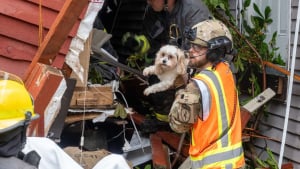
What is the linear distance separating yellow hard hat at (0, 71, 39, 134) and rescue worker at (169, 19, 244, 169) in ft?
4.42

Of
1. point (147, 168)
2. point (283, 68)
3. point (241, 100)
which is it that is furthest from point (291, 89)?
point (147, 168)

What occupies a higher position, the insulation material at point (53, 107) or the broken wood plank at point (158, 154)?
the insulation material at point (53, 107)

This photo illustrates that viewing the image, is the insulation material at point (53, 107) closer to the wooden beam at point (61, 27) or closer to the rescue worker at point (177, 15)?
the wooden beam at point (61, 27)

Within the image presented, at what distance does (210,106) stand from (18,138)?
156 cm

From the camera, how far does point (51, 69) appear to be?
3.82 metres

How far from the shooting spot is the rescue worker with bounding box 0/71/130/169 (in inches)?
97.9

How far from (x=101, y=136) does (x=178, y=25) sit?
1385 mm

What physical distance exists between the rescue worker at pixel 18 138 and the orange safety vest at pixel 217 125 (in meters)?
1.04

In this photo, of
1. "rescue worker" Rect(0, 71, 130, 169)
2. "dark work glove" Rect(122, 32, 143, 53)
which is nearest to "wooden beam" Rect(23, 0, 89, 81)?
"rescue worker" Rect(0, 71, 130, 169)

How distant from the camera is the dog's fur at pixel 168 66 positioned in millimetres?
4848

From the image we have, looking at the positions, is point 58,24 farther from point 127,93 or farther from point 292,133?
point 292,133

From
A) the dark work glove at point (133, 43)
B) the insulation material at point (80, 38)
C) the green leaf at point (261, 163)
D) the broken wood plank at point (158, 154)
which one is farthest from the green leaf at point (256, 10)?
Answer: the insulation material at point (80, 38)

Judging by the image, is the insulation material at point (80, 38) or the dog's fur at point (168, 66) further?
the dog's fur at point (168, 66)

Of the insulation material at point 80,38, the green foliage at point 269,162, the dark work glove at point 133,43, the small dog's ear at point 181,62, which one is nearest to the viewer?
the insulation material at point 80,38
